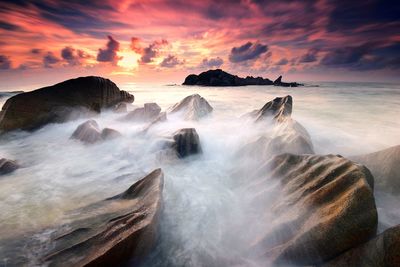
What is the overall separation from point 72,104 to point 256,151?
1125 cm

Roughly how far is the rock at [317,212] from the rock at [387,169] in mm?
1611

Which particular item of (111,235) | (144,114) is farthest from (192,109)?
(111,235)

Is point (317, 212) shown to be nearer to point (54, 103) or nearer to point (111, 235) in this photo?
point (111, 235)

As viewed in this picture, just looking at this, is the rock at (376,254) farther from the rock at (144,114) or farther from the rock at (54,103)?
the rock at (54,103)

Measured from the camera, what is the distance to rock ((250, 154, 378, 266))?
142 inches

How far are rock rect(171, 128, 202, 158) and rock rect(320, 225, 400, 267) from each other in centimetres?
633

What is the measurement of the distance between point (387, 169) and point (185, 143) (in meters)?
6.13

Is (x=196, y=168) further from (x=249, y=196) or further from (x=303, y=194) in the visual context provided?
(x=303, y=194)

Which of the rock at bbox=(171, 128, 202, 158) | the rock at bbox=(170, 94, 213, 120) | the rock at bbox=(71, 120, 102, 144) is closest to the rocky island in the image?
the rock at bbox=(170, 94, 213, 120)

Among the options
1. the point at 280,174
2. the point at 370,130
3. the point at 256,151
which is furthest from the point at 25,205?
the point at 370,130

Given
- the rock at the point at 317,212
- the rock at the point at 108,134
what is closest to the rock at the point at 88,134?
the rock at the point at 108,134

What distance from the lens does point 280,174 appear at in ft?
19.0

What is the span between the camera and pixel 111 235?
411cm

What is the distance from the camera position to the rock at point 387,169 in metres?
5.62
